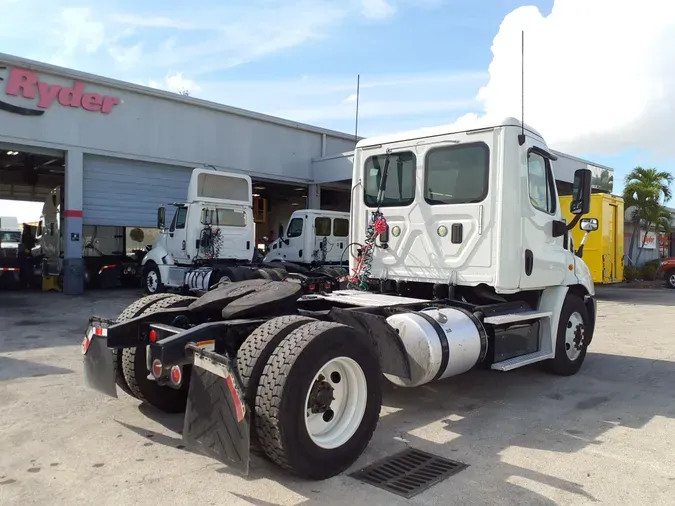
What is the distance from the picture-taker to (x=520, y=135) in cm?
571

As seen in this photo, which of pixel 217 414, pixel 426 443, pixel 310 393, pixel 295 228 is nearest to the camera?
pixel 217 414

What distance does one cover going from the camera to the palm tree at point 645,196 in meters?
27.4

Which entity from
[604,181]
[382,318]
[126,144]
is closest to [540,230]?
[382,318]

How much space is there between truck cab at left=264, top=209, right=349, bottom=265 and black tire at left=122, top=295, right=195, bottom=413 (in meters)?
11.5

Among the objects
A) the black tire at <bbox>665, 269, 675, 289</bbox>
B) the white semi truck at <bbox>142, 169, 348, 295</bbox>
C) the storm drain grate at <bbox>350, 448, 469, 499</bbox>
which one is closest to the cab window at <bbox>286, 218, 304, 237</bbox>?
the white semi truck at <bbox>142, 169, 348, 295</bbox>

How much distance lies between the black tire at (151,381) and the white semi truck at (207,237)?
821 centimetres

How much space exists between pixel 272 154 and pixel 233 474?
17.7 metres

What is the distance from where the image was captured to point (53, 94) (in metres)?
15.5

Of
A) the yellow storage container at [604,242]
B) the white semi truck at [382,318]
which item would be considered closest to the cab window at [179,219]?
the white semi truck at [382,318]

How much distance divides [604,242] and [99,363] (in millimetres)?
15467

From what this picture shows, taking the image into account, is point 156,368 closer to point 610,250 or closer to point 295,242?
point 295,242

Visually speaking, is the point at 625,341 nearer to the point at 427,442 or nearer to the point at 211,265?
the point at 427,442

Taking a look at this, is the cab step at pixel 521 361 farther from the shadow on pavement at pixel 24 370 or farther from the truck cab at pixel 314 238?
the truck cab at pixel 314 238

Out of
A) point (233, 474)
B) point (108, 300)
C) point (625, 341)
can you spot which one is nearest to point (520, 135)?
point (233, 474)
